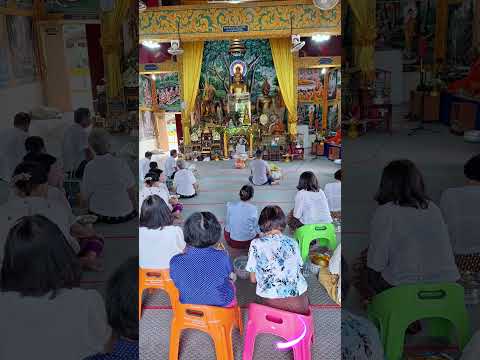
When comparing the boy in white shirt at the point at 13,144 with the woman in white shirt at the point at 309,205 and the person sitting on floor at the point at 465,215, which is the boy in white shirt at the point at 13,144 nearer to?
the woman in white shirt at the point at 309,205

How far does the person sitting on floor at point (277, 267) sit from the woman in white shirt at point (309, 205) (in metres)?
0.25

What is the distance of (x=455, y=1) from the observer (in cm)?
151

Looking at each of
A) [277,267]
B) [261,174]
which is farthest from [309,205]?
[277,267]

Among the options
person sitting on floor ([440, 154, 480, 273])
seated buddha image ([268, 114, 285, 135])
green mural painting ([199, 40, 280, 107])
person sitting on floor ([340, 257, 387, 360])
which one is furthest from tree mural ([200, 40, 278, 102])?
person sitting on floor ([340, 257, 387, 360])

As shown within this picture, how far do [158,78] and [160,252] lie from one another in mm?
731

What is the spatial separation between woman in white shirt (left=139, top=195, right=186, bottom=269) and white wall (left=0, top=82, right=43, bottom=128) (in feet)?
1.60

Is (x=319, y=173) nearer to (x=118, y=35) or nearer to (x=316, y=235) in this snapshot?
(x=316, y=235)

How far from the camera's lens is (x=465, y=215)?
6.84ft

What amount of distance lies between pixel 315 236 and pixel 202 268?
0.73m

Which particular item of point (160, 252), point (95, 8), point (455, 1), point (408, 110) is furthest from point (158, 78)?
point (455, 1)

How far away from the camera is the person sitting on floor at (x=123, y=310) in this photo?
46.4 inches

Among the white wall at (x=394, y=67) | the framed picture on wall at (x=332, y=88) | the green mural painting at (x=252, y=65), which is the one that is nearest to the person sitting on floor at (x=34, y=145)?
the framed picture on wall at (x=332, y=88)

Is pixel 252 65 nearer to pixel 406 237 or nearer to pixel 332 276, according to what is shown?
pixel 332 276

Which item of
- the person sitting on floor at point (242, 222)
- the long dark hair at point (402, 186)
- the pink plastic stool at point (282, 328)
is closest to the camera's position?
the long dark hair at point (402, 186)
